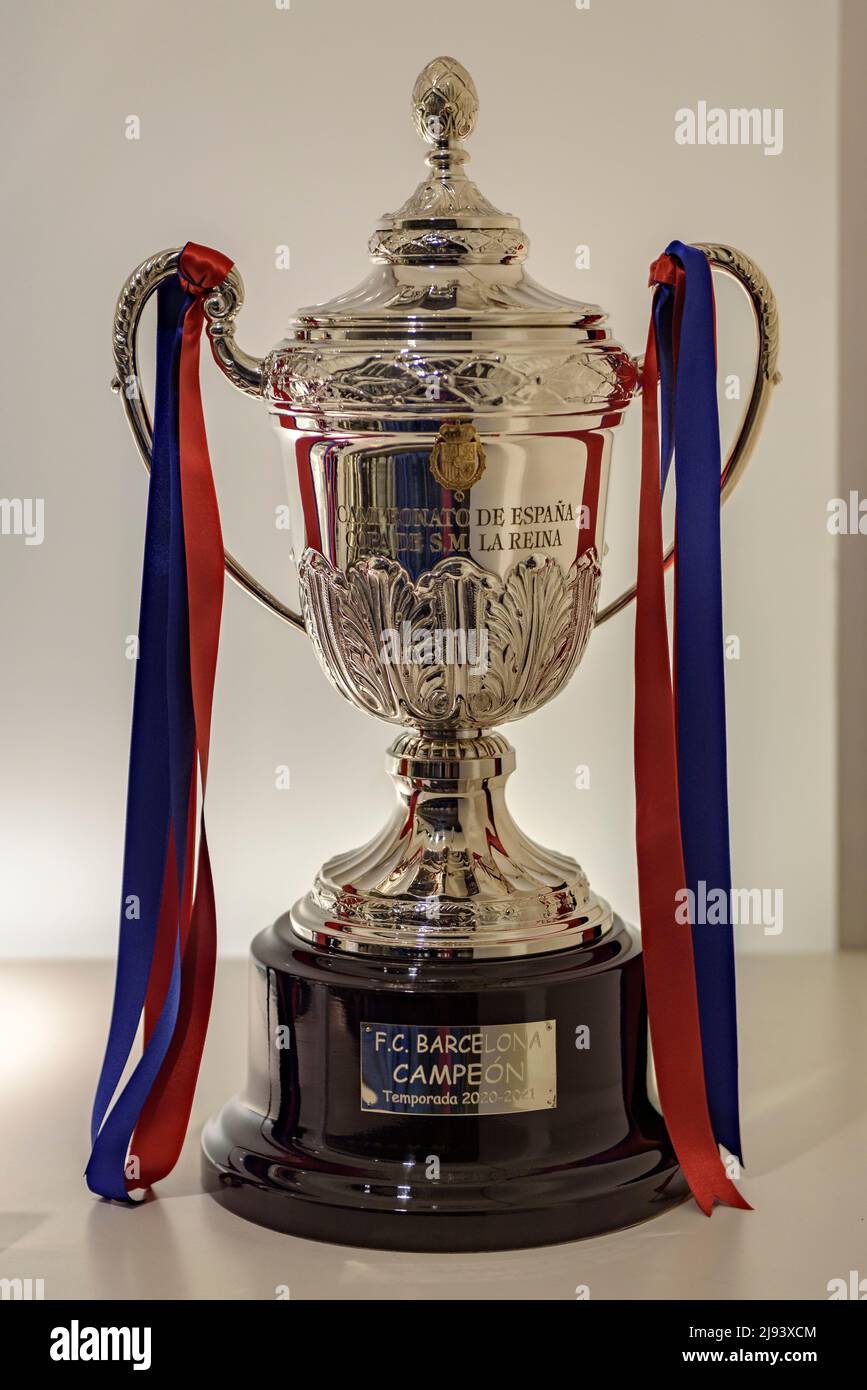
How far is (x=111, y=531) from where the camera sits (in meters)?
2.23

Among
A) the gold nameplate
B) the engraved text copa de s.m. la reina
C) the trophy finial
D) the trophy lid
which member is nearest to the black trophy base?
the gold nameplate

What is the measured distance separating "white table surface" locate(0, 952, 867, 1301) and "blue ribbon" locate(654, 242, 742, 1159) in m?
0.11

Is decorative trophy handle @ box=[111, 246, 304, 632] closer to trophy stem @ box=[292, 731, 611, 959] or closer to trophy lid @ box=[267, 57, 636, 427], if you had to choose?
trophy lid @ box=[267, 57, 636, 427]

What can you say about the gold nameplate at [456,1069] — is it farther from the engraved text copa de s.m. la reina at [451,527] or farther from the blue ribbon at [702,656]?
the engraved text copa de s.m. la reina at [451,527]

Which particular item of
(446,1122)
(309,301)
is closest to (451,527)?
(446,1122)

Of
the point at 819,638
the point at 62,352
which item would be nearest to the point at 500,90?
the point at 62,352

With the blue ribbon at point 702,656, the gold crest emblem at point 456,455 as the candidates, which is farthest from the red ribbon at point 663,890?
the gold crest emblem at point 456,455

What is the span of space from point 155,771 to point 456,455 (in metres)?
0.39

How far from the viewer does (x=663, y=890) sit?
5.00 feet

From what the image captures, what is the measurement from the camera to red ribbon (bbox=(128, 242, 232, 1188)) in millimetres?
1574

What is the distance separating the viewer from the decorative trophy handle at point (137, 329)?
5.20 ft

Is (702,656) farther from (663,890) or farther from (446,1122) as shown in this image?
(446,1122)

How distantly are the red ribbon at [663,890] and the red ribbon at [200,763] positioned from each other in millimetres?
356

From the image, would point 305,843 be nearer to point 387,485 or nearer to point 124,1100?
point 124,1100
